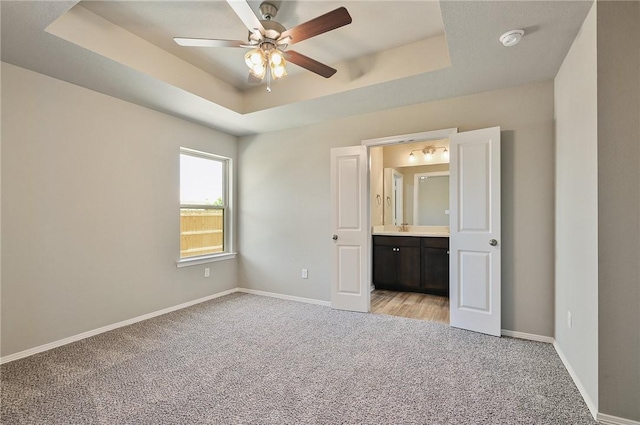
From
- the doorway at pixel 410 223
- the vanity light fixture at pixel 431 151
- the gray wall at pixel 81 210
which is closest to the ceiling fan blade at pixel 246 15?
the gray wall at pixel 81 210

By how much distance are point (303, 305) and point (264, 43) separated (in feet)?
10.1

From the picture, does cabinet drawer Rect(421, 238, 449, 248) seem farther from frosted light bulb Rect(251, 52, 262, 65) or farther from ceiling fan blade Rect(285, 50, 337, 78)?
frosted light bulb Rect(251, 52, 262, 65)

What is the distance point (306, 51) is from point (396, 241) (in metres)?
3.02

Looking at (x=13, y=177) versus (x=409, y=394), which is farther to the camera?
(x=13, y=177)

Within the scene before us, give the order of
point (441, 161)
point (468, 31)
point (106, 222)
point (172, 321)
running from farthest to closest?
point (441, 161), point (172, 321), point (106, 222), point (468, 31)

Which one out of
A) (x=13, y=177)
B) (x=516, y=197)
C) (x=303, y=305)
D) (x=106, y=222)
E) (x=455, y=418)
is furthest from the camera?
(x=303, y=305)

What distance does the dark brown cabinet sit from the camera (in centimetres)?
441

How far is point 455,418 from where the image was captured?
5.69 feet

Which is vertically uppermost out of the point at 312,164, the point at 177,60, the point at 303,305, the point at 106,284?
the point at 177,60

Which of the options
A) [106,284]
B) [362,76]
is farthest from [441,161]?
[106,284]

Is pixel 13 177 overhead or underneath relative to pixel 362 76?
underneath

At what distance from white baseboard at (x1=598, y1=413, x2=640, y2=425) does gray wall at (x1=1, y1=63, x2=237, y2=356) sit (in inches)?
158

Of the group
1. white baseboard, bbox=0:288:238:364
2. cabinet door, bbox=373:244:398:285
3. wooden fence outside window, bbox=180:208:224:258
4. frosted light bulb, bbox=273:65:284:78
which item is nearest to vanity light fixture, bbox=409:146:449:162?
cabinet door, bbox=373:244:398:285

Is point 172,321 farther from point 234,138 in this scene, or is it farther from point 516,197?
point 516,197
